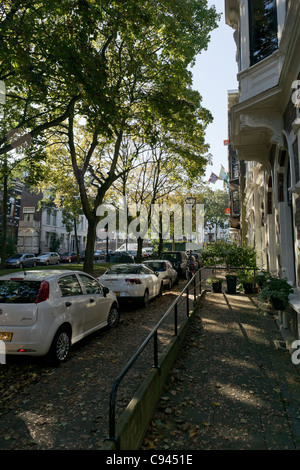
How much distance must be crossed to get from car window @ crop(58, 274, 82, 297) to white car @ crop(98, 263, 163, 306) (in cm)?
358

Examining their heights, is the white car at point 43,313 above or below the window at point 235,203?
below

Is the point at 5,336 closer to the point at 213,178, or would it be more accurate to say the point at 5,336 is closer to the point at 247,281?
the point at 247,281

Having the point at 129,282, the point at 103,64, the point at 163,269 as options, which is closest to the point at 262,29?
the point at 103,64

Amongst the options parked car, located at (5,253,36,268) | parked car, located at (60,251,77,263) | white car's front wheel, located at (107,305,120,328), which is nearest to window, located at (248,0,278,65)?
white car's front wheel, located at (107,305,120,328)

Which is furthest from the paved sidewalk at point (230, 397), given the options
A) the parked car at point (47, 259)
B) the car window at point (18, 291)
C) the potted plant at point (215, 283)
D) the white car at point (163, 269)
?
the parked car at point (47, 259)

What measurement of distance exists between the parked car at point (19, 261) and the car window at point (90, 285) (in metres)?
26.0

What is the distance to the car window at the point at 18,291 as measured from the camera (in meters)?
5.17

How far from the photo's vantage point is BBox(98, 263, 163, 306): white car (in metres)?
10.0

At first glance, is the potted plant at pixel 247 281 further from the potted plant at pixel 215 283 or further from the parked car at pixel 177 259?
the parked car at pixel 177 259

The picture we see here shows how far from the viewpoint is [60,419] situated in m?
3.64

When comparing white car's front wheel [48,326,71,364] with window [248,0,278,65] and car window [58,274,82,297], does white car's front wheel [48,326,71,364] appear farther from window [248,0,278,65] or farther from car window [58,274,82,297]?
window [248,0,278,65]
